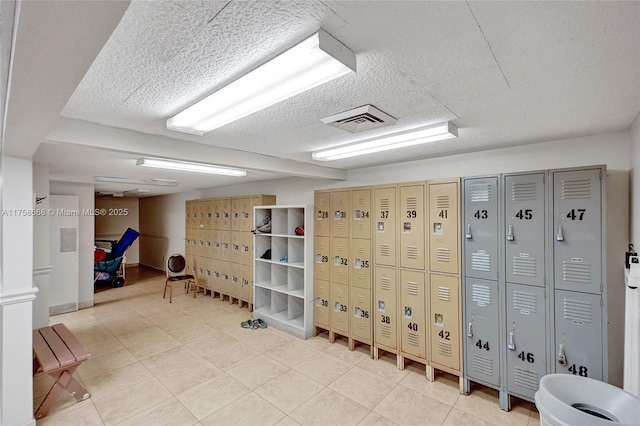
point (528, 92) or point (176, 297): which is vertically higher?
point (528, 92)

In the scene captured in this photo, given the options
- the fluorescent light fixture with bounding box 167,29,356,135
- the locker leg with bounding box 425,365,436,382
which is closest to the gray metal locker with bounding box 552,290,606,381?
the locker leg with bounding box 425,365,436,382

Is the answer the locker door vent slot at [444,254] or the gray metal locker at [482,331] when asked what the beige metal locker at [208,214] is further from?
the gray metal locker at [482,331]

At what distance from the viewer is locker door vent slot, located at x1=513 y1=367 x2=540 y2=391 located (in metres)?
2.58

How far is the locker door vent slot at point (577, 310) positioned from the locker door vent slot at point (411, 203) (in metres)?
1.53

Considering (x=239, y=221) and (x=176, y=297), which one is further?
(x=176, y=297)

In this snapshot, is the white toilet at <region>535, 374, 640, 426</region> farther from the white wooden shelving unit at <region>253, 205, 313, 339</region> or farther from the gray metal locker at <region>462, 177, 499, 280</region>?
the white wooden shelving unit at <region>253, 205, 313, 339</region>

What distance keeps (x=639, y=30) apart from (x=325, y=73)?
1.16 meters

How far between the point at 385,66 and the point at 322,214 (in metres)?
2.94

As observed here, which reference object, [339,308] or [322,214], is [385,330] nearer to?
[339,308]

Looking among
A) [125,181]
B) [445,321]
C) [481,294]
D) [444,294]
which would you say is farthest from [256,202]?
[481,294]

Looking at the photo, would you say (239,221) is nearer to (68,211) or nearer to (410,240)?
(68,211)

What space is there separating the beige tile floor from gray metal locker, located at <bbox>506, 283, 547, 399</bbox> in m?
0.30

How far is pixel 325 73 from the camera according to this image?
48.5 inches

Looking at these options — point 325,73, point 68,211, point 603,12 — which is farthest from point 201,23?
point 68,211
